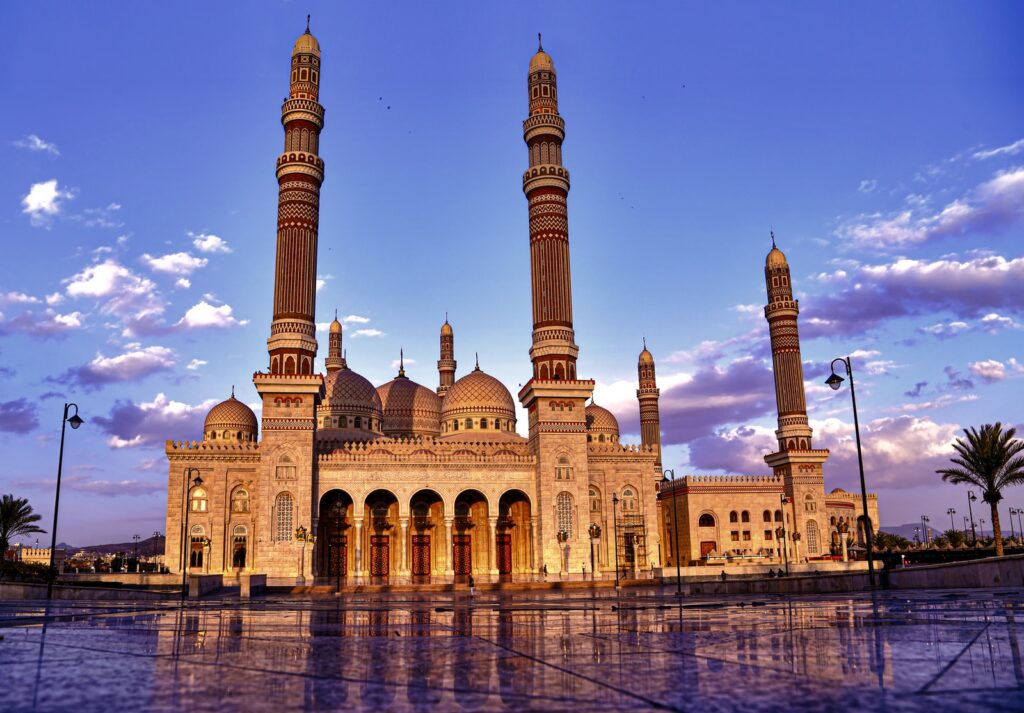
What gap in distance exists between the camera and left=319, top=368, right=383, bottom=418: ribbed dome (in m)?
60.4

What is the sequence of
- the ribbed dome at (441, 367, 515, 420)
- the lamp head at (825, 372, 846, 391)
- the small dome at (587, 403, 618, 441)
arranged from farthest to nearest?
1. the small dome at (587, 403, 618, 441)
2. the ribbed dome at (441, 367, 515, 420)
3. the lamp head at (825, 372, 846, 391)

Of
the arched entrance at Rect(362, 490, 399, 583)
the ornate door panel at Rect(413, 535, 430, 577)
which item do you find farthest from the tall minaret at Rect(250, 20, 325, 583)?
the ornate door panel at Rect(413, 535, 430, 577)

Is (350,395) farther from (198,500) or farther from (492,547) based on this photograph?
(492,547)

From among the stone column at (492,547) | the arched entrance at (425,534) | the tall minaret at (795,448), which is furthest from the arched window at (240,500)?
the tall minaret at (795,448)

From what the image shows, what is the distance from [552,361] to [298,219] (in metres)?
18.0

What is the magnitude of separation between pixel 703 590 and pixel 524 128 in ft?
122

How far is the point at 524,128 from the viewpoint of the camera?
56.4 metres

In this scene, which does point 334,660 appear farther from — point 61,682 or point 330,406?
point 330,406

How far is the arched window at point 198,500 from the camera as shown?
52750mm

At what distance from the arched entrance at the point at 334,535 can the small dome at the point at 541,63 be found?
102 ft

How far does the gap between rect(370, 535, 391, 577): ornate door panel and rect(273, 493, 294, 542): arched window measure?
745 cm

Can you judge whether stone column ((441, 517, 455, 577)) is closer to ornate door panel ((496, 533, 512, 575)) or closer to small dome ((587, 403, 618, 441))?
ornate door panel ((496, 533, 512, 575))

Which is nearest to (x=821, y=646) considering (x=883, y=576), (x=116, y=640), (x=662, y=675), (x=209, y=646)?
(x=662, y=675)

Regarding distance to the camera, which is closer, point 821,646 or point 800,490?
point 821,646
